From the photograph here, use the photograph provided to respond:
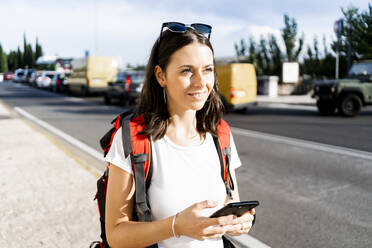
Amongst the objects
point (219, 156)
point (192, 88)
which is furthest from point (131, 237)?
point (192, 88)

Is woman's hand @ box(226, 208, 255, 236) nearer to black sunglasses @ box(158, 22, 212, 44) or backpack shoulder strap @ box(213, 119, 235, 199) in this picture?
backpack shoulder strap @ box(213, 119, 235, 199)

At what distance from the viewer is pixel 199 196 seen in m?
1.76

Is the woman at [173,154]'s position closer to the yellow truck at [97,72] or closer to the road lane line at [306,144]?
the road lane line at [306,144]

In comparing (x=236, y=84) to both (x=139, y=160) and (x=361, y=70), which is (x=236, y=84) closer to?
(x=361, y=70)

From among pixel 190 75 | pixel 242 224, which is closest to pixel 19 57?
pixel 190 75

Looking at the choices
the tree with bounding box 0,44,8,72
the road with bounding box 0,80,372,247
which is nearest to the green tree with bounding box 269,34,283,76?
the road with bounding box 0,80,372,247

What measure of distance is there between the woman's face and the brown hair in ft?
0.09

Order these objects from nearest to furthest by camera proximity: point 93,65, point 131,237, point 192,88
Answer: point 131,237 < point 192,88 < point 93,65

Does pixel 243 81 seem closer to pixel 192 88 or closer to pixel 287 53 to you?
pixel 192 88

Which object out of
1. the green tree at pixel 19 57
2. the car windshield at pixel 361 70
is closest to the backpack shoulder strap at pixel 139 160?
the car windshield at pixel 361 70

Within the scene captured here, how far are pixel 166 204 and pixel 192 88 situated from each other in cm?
A: 50

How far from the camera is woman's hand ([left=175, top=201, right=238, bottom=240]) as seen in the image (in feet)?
4.91

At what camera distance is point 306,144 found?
8727 mm

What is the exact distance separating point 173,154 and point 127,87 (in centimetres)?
1708
